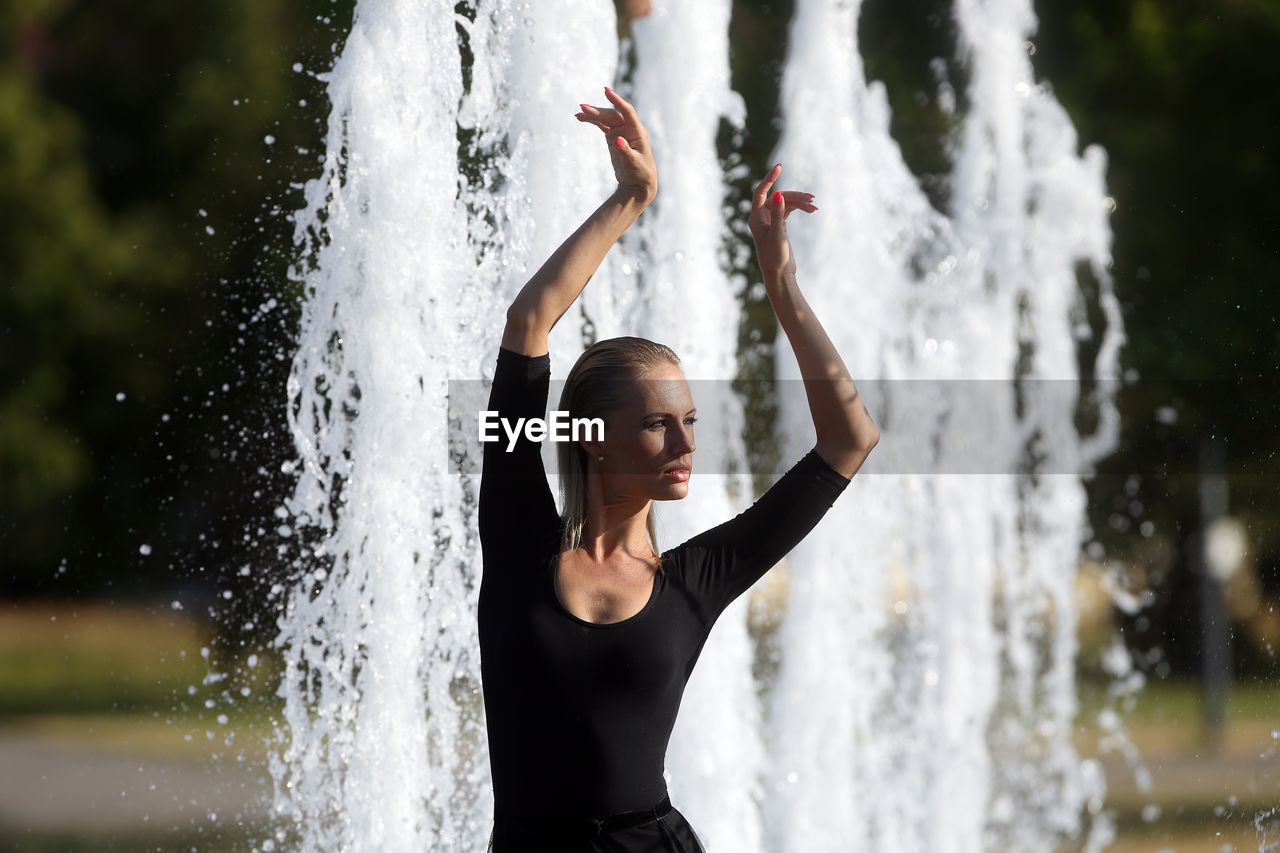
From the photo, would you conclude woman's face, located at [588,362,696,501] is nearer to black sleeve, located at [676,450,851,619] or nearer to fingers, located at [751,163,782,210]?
black sleeve, located at [676,450,851,619]

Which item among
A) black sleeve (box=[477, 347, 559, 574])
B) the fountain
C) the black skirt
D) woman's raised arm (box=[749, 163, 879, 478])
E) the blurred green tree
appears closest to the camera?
the black skirt

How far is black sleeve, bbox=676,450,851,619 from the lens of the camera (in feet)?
6.01

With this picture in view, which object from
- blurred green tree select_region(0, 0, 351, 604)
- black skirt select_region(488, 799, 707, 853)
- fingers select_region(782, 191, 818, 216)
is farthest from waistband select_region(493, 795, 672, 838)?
blurred green tree select_region(0, 0, 351, 604)

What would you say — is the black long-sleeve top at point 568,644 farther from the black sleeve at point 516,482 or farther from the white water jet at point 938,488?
the white water jet at point 938,488

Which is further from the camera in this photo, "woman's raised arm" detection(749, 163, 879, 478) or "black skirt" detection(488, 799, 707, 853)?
"woman's raised arm" detection(749, 163, 879, 478)

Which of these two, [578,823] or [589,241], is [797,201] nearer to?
[589,241]

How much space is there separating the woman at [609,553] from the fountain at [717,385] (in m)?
2.27

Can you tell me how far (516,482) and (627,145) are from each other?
512mm

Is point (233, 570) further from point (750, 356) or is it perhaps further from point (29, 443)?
point (750, 356)

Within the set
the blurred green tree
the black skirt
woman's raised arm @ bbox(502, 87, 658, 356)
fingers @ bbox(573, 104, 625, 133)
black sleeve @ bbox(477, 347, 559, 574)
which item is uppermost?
the blurred green tree

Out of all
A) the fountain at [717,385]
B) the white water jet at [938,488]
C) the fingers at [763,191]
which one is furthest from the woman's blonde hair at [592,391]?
the white water jet at [938,488]

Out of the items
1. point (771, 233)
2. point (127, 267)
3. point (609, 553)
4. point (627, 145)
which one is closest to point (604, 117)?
point (627, 145)

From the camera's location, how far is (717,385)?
6.19 meters

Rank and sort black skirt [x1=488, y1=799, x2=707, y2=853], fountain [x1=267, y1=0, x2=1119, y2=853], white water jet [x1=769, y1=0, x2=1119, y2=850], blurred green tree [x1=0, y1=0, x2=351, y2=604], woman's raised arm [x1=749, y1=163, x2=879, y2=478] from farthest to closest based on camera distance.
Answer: blurred green tree [x1=0, y1=0, x2=351, y2=604] → white water jet [x1=769, y1=0, x2=1119, y2=850] → fountain [x1=267, y1=0, x2=1119, y2=853] → woman's raised arm [x1=749, y1=163, x2=879, y2=478] → black skirt [x1=488, y1=799, x2=707, y2=853]
